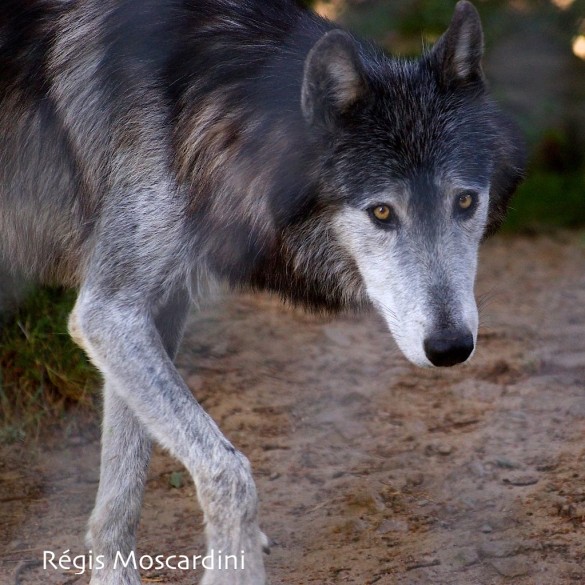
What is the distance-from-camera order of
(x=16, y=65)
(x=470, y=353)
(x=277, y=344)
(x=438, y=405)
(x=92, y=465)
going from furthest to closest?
1. (x=277, y=344)
2. (x=438, y=405)
3. (x=92, y=465)
4. (x=16, y=65)
5. (x=470, y=353)

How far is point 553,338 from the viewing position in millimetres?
5086

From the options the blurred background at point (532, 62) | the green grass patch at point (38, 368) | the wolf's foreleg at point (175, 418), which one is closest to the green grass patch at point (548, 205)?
the blurred background at point (532, 62)

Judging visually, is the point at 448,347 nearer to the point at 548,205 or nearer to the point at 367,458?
the point at 367,458

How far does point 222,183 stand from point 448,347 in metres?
0.93

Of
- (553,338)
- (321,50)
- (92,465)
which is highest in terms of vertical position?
(321,50)

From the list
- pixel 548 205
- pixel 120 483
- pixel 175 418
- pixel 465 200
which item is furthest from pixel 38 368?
pixel 548 205

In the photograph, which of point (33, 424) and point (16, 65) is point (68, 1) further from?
point (33, 424)

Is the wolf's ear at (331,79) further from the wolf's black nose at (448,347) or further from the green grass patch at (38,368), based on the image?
the green grass patch at (38,368)

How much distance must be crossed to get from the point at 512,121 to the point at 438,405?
156cm

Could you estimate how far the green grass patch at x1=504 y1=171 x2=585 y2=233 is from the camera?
7035 mm

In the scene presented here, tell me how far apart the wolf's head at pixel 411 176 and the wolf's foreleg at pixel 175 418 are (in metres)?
0.63

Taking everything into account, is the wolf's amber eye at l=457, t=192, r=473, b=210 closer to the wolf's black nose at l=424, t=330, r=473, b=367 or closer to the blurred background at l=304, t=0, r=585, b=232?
the wolf's black nose at l=424, t=330, r=473, b=367

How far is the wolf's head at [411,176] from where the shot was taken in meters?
2.87

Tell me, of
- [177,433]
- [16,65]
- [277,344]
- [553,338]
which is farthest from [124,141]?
[553,338]
